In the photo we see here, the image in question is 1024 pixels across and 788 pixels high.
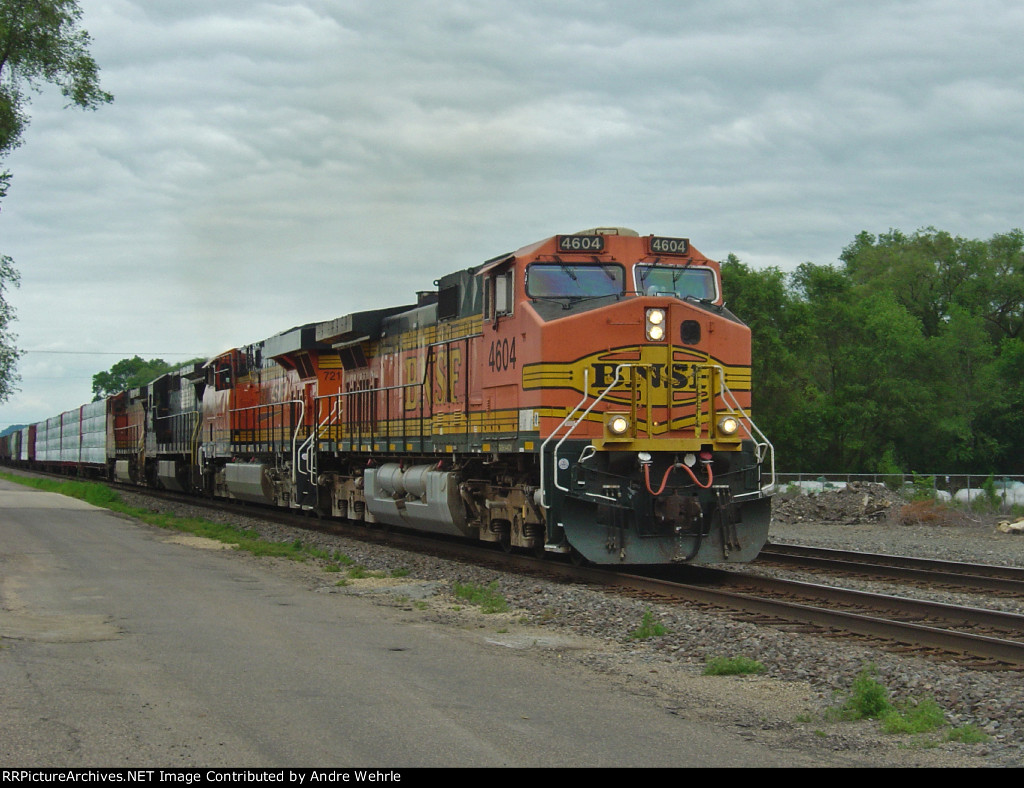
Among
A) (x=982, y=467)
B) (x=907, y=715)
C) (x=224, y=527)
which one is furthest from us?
(x=982, y=467)

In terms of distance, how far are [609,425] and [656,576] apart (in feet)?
8.07

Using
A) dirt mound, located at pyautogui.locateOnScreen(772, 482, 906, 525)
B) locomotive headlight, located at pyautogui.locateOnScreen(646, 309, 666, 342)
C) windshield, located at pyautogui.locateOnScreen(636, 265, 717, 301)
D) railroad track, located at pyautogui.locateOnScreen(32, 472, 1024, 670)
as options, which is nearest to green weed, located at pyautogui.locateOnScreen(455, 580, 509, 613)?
railroad track, located at pyautogui.locateOnScreen(32, 472, 1024, 670)

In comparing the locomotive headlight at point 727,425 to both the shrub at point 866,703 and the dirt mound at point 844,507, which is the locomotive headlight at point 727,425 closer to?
the shrub at point 866,703

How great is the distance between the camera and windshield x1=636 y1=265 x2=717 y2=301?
14.5m

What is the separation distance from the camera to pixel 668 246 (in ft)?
48.0

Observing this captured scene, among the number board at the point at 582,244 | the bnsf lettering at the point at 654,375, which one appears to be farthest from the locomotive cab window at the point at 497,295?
the bnsf lettering at the point at 654,375

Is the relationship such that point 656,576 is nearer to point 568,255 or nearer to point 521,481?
point 521,481

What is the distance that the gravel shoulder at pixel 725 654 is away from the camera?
20.9 ft

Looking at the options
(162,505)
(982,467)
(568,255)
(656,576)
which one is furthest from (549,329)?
(982,467)

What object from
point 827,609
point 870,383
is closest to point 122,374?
point 870,383

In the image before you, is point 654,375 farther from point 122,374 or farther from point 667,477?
point 122,374

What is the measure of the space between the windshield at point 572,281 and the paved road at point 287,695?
15.5 feet

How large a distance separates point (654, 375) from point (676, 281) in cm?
155
